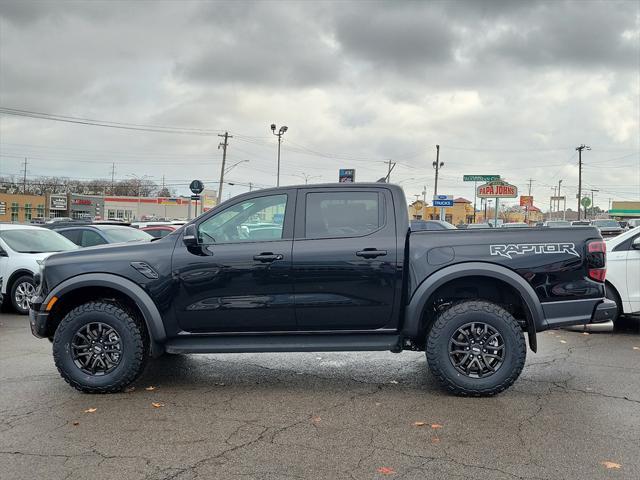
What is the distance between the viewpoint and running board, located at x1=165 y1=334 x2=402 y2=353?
5.09 m

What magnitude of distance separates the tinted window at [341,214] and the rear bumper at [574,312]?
1755mm

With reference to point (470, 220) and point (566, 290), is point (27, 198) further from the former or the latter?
point (566, 290)

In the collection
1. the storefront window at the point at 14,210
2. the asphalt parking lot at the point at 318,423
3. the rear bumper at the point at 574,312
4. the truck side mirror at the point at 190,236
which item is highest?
the storefront window at the point at 14,210

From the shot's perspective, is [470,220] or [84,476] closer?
[84,476]

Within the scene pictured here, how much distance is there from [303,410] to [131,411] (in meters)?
1.46

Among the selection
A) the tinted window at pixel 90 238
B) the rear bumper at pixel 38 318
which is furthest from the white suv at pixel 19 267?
the rear bumper at pixel 38 318

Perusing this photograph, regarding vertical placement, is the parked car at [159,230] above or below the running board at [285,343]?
above

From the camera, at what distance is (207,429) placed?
4.30 meters

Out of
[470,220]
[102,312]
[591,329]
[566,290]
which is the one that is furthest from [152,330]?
[470,220]

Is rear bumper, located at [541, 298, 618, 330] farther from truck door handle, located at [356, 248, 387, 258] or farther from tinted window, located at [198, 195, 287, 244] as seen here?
tinted window, located at [198, 195, 287, 244]

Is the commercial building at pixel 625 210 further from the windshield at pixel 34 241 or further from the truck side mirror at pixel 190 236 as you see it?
the truck side mirror at pixel 190 236

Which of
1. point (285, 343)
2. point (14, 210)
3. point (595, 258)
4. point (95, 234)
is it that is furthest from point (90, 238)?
point (14, 210)

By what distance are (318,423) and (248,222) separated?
1980mm

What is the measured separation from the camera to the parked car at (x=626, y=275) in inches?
311
